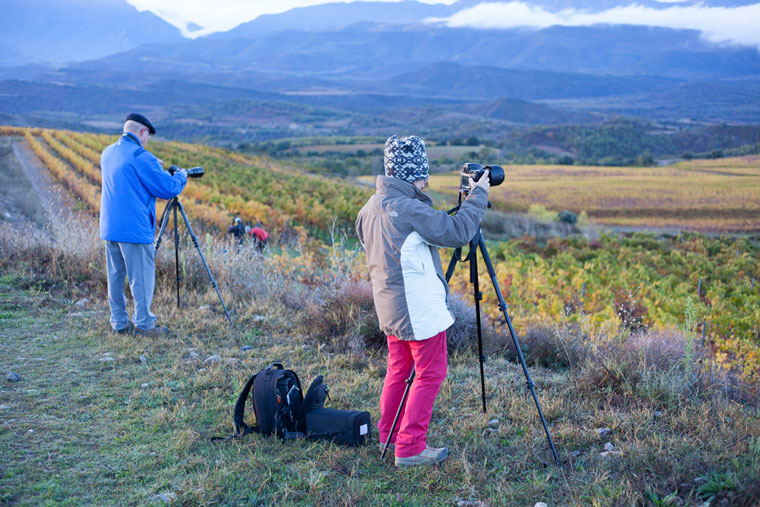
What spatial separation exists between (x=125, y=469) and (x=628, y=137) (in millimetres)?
63307

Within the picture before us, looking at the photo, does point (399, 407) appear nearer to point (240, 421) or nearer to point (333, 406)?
point (333, 406)

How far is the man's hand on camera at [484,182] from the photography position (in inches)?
127

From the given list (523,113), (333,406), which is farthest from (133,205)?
(523,113)

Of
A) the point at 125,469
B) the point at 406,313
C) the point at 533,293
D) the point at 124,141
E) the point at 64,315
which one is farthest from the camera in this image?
the point at 533,293

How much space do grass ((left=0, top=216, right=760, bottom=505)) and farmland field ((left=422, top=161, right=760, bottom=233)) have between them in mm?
15365

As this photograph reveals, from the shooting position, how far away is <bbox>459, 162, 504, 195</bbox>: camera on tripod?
3291mm

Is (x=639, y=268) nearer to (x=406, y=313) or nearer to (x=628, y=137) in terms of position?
(x=406, y=313)

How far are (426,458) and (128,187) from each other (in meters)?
3.60

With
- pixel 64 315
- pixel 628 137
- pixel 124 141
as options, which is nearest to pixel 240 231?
pixel 64 315

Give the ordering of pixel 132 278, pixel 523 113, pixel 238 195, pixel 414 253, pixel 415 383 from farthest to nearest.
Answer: pixel 523 113, pixel 238 195, pixel 132 278, pixel 415 383, pixel 414 253

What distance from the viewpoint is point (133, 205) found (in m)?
5.23

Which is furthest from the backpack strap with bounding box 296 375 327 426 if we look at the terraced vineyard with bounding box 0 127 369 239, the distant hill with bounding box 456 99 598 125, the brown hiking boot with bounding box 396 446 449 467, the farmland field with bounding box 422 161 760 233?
the distant hill with bounding box 456 99 598 125

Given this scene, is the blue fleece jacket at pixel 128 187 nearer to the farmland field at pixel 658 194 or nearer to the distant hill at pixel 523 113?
the farmland field at pixel 658 194

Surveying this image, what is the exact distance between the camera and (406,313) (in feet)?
10.0
